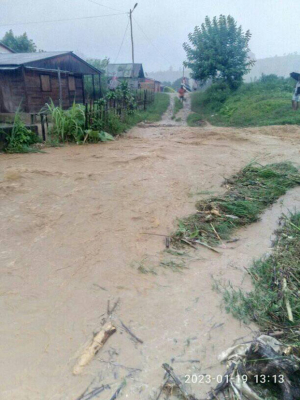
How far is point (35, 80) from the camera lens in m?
14.2

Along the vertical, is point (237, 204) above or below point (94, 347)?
above

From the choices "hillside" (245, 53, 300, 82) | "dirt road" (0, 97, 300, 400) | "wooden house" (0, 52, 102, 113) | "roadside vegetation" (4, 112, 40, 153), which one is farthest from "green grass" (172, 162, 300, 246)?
"hillside" (245, 53, 300, 82)

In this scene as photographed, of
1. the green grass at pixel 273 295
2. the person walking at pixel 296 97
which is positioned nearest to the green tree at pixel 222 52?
the person walking at pixel 296 97

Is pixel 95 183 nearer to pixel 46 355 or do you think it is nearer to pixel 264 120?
pixel 46 355

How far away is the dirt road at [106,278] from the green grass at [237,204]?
0.65 feet

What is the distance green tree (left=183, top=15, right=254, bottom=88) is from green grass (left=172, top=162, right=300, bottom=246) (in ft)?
50.1

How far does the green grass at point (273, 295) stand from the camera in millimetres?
2646

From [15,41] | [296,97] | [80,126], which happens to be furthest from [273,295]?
[15,41]

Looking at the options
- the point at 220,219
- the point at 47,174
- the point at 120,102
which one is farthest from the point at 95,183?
the point at 120,102

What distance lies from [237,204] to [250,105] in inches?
507

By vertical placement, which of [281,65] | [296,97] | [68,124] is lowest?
[68,124]

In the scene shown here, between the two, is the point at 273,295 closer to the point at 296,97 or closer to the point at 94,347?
the point at 94,347

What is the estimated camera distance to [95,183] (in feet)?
19.4

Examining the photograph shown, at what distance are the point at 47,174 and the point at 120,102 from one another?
7.99 metres
